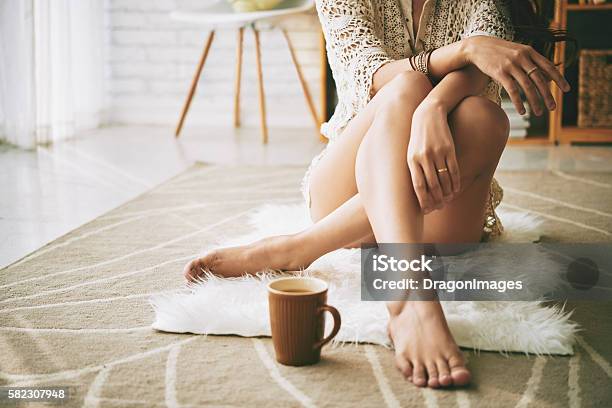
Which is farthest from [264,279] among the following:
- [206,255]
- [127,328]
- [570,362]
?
[570,362]

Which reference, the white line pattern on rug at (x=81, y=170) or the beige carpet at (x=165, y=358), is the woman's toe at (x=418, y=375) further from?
the white line pattern on rug at (x=81, y=170)

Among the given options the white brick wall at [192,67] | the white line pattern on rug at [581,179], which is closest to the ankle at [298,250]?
the white line pattern on rug at [581,179]

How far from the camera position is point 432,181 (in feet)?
3.37

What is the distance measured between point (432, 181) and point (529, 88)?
21 centimetres

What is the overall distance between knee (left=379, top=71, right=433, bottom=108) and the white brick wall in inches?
105

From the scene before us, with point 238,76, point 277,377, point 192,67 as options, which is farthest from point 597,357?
point 192,67

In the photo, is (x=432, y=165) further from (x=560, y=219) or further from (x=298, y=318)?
(x=560, y=219)

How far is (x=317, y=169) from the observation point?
141 centimetres

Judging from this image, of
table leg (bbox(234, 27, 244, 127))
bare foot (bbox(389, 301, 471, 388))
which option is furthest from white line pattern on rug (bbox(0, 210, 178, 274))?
table leg (bbox(234, 27, 244, 127))

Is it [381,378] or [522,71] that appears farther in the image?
[522,71]

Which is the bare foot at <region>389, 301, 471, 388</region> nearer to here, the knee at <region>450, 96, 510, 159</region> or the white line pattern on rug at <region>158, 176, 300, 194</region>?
the knee at <region>450, 96, 510, 159</region>

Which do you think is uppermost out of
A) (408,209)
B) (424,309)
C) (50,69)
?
(50,69)

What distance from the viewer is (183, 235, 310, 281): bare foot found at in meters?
1.30

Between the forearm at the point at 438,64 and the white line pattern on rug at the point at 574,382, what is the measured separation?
0.50 m
